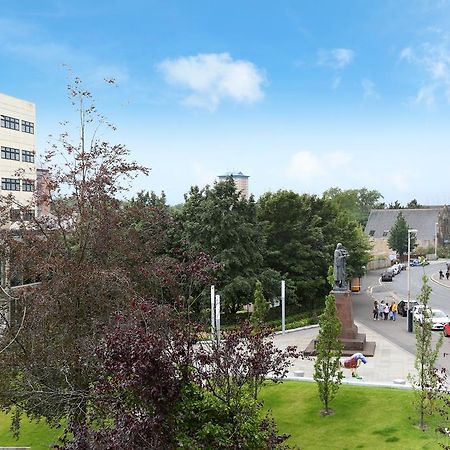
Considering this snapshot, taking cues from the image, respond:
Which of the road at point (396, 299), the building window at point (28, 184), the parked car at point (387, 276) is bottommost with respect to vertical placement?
the road at point (396, 299)

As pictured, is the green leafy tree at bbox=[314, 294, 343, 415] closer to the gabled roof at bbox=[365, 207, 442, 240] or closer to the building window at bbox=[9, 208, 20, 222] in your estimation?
the building window at bbox=[9, 208, 20, 222]

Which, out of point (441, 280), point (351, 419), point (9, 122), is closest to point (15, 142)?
point (9, 122)

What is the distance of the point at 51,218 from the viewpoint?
13359mm

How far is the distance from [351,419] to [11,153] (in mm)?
28578

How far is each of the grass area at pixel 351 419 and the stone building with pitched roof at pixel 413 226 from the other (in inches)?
2678

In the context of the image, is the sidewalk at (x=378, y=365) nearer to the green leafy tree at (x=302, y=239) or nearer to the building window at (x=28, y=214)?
the green leafy tree at (x=302, y=239)

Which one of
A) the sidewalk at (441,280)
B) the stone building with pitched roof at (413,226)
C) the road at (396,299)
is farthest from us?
the stone building with pitched roof at (413,226)

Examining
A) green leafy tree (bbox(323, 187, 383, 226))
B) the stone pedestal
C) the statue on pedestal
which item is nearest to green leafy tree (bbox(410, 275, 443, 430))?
the stone pedestal

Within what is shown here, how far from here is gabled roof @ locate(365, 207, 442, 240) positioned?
282 ft

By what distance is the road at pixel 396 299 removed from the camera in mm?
25469

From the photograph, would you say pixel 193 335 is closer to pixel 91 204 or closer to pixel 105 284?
pixel 105 284

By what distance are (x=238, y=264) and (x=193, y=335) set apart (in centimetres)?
2041

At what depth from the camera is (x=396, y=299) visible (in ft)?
138

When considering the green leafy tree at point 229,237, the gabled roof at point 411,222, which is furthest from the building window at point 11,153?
the gabled roof at point 411,222
